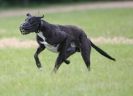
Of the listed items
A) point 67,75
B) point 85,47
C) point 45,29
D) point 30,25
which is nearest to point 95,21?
point 85,47

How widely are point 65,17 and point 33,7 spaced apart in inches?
294

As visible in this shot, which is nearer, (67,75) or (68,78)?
(68,78)

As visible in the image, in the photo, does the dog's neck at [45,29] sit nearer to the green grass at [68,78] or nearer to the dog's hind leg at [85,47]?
the green grass at [68,78]

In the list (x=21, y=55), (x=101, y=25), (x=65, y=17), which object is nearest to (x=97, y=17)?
(x=65, y=17)

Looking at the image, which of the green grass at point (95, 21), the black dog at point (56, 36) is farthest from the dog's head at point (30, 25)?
the green grass at point (95, 21)

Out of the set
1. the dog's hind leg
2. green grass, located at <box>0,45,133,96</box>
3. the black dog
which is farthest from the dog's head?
the dog's hind leg

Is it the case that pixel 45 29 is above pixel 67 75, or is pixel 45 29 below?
above

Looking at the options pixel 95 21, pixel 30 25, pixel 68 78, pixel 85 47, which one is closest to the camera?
pixel 68 78

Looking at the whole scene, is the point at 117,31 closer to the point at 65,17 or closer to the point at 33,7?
the point at 65,17

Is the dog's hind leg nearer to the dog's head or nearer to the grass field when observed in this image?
the grass field

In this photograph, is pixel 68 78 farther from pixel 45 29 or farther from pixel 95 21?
pixel 95 21

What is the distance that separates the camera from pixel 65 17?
1447 inches

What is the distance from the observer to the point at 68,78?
12.7 meters

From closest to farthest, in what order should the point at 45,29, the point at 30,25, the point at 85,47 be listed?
the point at 30,25 < the point at 45,29 < the point at 85,47
